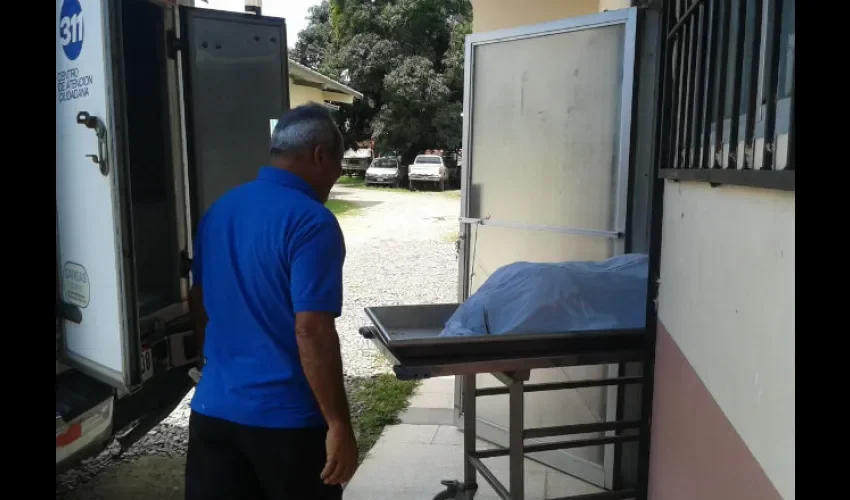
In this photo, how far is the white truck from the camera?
7.95 feet

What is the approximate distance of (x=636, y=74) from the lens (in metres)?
3.23

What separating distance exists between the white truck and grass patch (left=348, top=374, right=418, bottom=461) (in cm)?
129

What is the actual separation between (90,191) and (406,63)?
23406mm

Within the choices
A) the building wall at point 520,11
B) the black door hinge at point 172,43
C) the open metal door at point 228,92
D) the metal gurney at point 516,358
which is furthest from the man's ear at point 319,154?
the building wall at point 520,11

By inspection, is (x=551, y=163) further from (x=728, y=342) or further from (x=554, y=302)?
(x=728, y=342)

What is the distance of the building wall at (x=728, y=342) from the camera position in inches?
42.6

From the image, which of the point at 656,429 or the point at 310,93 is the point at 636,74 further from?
the point at 310,93

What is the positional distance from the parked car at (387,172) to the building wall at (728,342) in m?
25.3

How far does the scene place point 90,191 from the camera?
8.15ft

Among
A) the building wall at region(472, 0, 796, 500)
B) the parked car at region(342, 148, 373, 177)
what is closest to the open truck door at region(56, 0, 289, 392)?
the building wall at region(472, 0, 796, 500)

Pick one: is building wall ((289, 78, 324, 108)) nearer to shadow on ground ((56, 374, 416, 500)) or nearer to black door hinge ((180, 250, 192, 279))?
shadow on ground ((56, 374, 416, 500))
